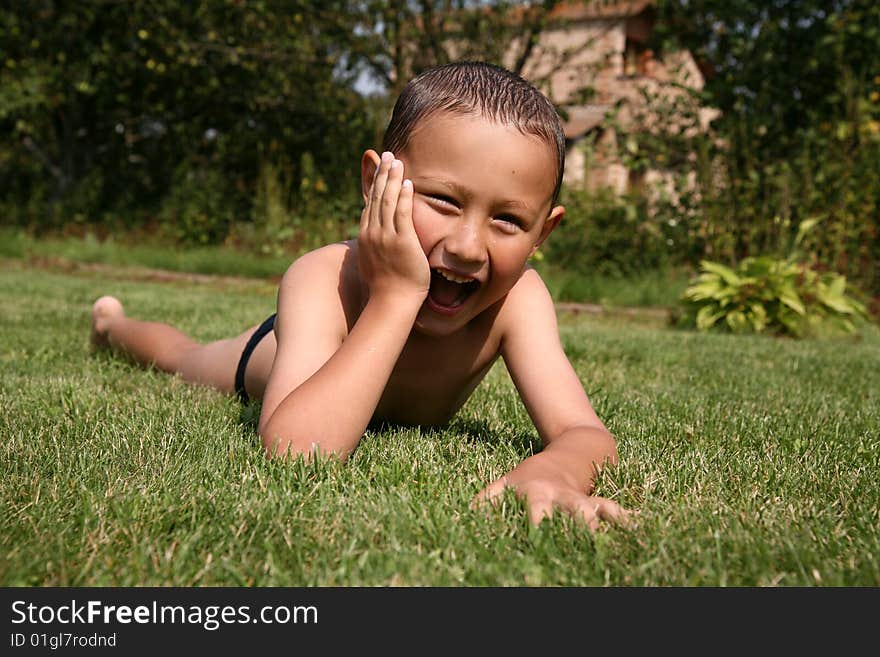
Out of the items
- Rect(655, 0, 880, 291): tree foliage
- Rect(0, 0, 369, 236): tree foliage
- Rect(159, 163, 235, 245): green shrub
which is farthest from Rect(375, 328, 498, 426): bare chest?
Rect(159, 163, 235, 245): green shrub

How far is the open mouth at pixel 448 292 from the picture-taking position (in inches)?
84.1

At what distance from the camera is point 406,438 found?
2369 millimetres

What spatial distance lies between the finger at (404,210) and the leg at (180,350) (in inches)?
40.2

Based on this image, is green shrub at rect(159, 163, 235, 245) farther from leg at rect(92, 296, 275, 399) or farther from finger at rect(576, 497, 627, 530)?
finger at rect(576, 497, 627, 530)

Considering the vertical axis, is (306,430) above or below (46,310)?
above

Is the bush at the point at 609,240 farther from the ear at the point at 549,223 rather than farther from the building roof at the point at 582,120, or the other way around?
the building roof at the point at 582,120

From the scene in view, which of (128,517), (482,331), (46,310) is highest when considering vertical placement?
(482,331)

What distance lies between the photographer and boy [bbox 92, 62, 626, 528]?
6.30 ft

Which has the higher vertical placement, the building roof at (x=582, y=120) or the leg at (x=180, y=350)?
the building roof at (x=582, y=120)

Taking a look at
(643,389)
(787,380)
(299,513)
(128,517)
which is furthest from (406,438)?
(787,380)

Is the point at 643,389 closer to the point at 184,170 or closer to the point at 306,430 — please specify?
the point at 306,430

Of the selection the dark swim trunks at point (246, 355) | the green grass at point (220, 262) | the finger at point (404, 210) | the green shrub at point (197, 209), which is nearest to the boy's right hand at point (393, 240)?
the finger at point (404, 210)

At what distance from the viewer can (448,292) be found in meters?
2.15
